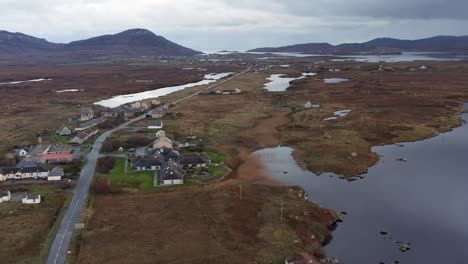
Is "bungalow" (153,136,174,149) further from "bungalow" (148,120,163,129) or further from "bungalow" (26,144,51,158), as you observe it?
"bungalow" (148,120,163,129)

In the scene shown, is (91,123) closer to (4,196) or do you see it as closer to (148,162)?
(148,162)

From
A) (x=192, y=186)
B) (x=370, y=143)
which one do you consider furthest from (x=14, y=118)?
(x=370, y=143)

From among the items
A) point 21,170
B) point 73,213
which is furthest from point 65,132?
point 73,213

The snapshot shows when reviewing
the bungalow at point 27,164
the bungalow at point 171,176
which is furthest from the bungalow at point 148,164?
the bungalow at point 27,164

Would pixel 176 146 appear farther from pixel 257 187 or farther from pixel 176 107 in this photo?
pixel 176 107

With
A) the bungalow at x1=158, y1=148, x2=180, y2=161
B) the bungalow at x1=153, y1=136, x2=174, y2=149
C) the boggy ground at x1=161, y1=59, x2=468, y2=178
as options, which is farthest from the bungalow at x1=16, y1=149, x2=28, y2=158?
the boggy ground at x1=161, y1=59, x2=468, y2=178

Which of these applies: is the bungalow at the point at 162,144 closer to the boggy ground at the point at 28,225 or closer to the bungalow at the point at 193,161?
the bungalow at the point at 193,161
